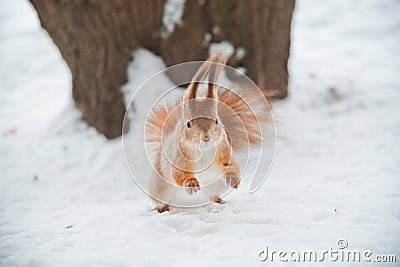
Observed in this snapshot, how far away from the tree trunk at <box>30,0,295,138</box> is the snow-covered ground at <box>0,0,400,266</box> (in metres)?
0.15

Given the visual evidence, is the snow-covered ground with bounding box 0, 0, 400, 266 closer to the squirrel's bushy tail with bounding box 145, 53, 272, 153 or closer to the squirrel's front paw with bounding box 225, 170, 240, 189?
the squirrel's front paw with bounding box 225, 170, 240, 189

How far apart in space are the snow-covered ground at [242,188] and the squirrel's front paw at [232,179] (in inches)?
6.2

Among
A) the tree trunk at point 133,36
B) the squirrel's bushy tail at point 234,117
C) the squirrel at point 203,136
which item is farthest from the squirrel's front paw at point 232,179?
the tree trunk at point 133,36

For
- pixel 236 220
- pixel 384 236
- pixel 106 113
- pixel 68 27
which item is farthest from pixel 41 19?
pixel 384 236

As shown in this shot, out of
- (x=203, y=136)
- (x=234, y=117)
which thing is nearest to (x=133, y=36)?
(x=234, y=117)

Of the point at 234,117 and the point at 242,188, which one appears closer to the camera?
the point at 234,117

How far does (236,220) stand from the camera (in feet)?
6.33

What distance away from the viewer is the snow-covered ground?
174cm

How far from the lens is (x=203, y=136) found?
1644 millimetres

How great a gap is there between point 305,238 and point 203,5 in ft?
5.47

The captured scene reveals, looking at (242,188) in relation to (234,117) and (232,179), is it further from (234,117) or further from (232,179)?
(234,117)

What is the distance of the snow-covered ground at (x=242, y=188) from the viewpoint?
1.74m

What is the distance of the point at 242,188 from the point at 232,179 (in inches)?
18.0

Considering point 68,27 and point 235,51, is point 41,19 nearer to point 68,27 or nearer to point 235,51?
point 68,27
